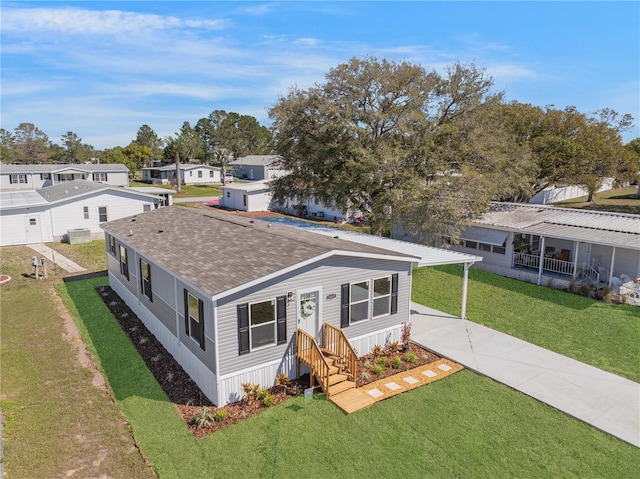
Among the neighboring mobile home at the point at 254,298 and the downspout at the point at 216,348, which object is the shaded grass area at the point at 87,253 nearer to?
the neighboring mobile home at the point at 254,298

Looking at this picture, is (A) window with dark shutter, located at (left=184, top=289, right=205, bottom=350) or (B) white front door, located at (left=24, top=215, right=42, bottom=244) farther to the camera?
(B) white front door, located at (left=24, top=215, right=42, bottom=244)

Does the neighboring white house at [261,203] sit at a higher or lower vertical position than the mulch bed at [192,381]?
higher

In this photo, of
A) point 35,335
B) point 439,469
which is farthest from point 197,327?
point 35,335

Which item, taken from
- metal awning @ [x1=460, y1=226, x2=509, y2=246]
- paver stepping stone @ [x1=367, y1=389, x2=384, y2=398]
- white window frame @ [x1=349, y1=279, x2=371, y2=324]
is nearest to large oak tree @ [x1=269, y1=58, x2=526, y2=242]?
metal awning @ [x1=460, y1=226, x2=509, y2=246]

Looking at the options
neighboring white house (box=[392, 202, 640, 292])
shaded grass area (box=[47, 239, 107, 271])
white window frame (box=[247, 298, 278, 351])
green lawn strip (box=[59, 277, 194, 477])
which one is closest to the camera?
green lawn strip (box=[59, 277, 194, 477])

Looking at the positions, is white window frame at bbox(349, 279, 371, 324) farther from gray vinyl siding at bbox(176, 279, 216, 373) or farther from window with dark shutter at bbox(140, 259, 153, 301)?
window with dark shutter at bbox(140, 259, 153, 301)

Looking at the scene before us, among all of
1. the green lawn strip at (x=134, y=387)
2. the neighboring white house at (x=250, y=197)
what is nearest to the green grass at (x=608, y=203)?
the neighboring white house at (x=250, y=197)

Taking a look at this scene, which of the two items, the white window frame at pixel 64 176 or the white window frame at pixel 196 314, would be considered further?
the white window frame at pixel 64 176

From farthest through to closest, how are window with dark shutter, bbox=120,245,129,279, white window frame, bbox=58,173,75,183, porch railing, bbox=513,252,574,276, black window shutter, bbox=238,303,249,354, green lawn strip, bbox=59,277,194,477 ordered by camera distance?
white window frame, bbox=58,173,75,183 → porch railing, bbox=513,252,574,276 → window with dark shutter, bbox=120,245,129,279 → black window shutter, bbox=238,303,249,354 → green lawn strip, bbox=59,277,194,477

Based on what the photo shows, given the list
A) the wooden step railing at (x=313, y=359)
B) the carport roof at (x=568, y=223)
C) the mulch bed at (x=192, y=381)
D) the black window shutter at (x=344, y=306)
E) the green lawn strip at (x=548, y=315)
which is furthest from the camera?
the carport roof at (x=568, y=223)
